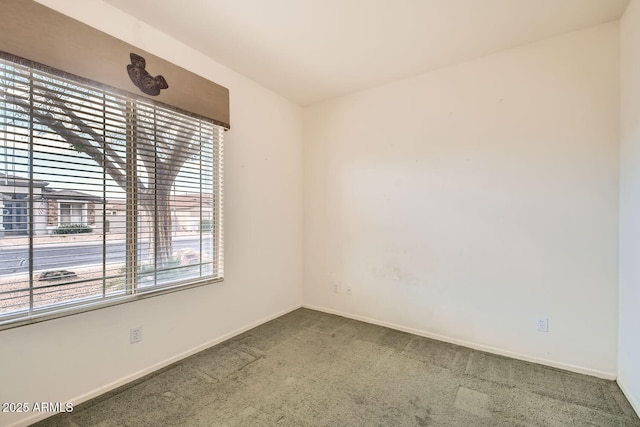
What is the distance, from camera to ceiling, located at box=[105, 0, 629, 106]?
2.02 meters

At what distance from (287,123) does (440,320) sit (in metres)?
2.81

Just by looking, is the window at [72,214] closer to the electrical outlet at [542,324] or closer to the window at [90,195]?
the window at [90,195]

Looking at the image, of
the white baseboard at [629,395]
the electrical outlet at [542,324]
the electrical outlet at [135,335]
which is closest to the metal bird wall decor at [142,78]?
the electrical outlet at [135,335]

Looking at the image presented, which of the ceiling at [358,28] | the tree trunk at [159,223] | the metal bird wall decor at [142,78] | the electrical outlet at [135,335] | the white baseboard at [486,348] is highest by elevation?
the ceiling at [358,28]

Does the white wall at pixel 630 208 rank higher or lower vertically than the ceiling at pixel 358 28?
lower

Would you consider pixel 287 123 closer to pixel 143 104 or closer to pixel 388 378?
pixel 143 104

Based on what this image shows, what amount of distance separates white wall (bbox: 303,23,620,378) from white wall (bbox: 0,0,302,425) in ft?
1.92

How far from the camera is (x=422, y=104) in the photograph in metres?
2.96

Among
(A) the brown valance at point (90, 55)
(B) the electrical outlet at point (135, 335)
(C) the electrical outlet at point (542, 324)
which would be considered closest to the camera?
(A) the brown valance at point (90, 55)

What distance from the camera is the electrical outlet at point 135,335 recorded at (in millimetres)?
2150

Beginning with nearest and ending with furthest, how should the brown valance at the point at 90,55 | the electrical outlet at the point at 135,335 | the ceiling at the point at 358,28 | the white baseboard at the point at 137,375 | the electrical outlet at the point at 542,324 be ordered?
1. the brown valance at the point at 90,55
2. the white baseboard at the point at 137,375
3. the ceiling at the point at 358,28
4. the electrical outlet at the point at 135,335
5. the electrical outlet at the point at 542,324

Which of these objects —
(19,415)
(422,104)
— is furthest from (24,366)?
(422,104)

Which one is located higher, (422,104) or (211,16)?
(211,16)

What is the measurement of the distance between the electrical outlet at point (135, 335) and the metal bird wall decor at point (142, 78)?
1777 millimetres
